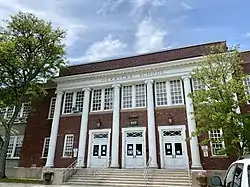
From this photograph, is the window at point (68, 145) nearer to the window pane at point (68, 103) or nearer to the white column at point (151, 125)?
the window pane at point (68, 103)

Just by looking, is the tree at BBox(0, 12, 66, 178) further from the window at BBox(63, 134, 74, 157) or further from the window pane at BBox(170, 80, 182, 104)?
the window pane at BBox(170, 80, 182, 104)

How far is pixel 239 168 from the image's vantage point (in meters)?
4.12

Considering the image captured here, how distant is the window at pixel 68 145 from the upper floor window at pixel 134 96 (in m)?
5.79

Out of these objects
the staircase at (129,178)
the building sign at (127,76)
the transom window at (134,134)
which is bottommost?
the staircase at (129,178)

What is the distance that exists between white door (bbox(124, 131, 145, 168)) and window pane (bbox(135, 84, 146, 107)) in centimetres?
264

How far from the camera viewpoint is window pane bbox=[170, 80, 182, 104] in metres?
20.5

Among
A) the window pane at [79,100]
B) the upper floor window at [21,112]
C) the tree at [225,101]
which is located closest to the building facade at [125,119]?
the window pane at [79,100]

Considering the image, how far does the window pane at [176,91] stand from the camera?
20516 millimetres

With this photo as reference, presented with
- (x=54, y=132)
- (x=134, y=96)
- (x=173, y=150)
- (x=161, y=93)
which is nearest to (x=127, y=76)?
(x=134, y=96)

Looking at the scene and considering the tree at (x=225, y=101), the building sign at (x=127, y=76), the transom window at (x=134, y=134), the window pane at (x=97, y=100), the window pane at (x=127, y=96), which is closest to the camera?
the tree at (x=225, y=101)

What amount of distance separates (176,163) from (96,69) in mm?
12014

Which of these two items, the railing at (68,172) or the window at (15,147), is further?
the window at (15,147)

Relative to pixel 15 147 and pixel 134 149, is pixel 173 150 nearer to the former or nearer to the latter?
pixel 134 149

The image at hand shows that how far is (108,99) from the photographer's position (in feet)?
74.8
